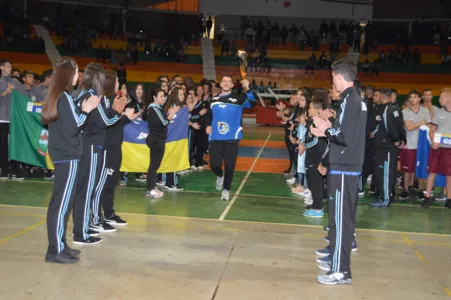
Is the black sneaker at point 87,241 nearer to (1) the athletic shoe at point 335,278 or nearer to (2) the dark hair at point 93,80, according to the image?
(2) the dark hair at point 93,80

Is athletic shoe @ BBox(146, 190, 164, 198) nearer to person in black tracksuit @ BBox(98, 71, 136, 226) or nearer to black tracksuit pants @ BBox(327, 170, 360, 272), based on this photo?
person in black tracksuit @ BBox(98, 71, 136, 226)

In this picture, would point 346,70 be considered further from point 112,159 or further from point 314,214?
point 314,214

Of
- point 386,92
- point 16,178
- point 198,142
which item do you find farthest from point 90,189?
point 198,142

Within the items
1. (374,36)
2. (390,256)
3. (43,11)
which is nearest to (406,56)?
(374,36)

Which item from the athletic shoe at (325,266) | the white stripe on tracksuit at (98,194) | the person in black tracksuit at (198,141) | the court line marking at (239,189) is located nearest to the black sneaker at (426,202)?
the court line marking at (239,189)

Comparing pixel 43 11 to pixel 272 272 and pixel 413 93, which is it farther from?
pixel 272 272

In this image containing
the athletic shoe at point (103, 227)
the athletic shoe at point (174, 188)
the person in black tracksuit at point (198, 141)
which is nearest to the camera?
the athletic shoe at point (103, 227)

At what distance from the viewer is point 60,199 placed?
557 cm

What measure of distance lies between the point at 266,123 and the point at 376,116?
645 inches

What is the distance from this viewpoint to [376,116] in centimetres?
976

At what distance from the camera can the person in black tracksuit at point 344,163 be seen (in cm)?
528

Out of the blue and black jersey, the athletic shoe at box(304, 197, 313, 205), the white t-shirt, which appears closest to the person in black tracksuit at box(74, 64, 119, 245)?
the blue and black jersey

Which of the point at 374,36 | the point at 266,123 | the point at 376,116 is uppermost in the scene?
the point at 374,36

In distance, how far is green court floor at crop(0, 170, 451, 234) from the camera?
820 cm
